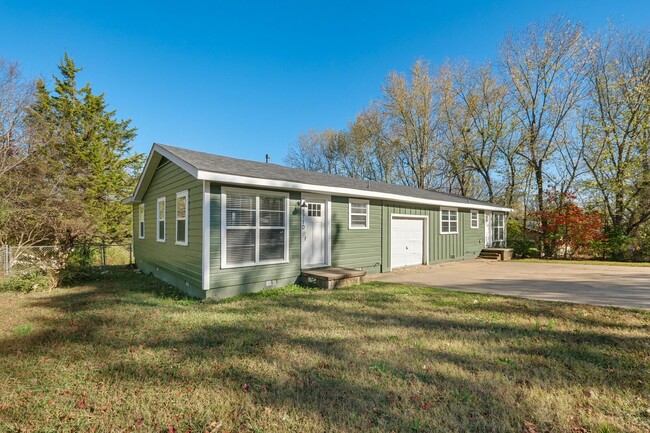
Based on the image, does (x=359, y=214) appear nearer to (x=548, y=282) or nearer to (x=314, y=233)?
(x=314, y=233)

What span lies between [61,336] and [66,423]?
2.55 m

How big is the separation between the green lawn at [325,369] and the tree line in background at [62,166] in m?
5.71

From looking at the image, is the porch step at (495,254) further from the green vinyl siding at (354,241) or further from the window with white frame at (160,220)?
the window with white frame at (160,220)

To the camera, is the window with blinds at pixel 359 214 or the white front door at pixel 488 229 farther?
the white front door at pixel 488 229

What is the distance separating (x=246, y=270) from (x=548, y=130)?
2001 cm

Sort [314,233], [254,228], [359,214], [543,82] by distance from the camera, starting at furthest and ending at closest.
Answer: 1. [543,82]
2. [359,214]
3. [314,233]
4. [254,228]

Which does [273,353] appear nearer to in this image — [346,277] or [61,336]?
[61,336]

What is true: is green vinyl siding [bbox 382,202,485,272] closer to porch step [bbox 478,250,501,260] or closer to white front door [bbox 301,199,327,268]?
porch step [bbox 478,250,501,260]

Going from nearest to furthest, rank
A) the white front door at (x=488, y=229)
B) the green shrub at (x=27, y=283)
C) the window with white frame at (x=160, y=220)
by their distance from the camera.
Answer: the green shrub at (x=27, y=283)
the window with white frame at (x=160, y=220)
the white front door at (x=488, y=229)

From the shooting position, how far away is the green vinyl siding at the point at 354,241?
9000 millimetres

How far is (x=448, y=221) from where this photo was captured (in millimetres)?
13328

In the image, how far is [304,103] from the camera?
72.8 feet

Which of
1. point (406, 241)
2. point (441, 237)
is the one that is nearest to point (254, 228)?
point (406, 241)

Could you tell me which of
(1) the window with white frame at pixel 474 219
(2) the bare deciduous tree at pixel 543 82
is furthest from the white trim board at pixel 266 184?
(2) the bare deciduous tree at pixel 543 82
